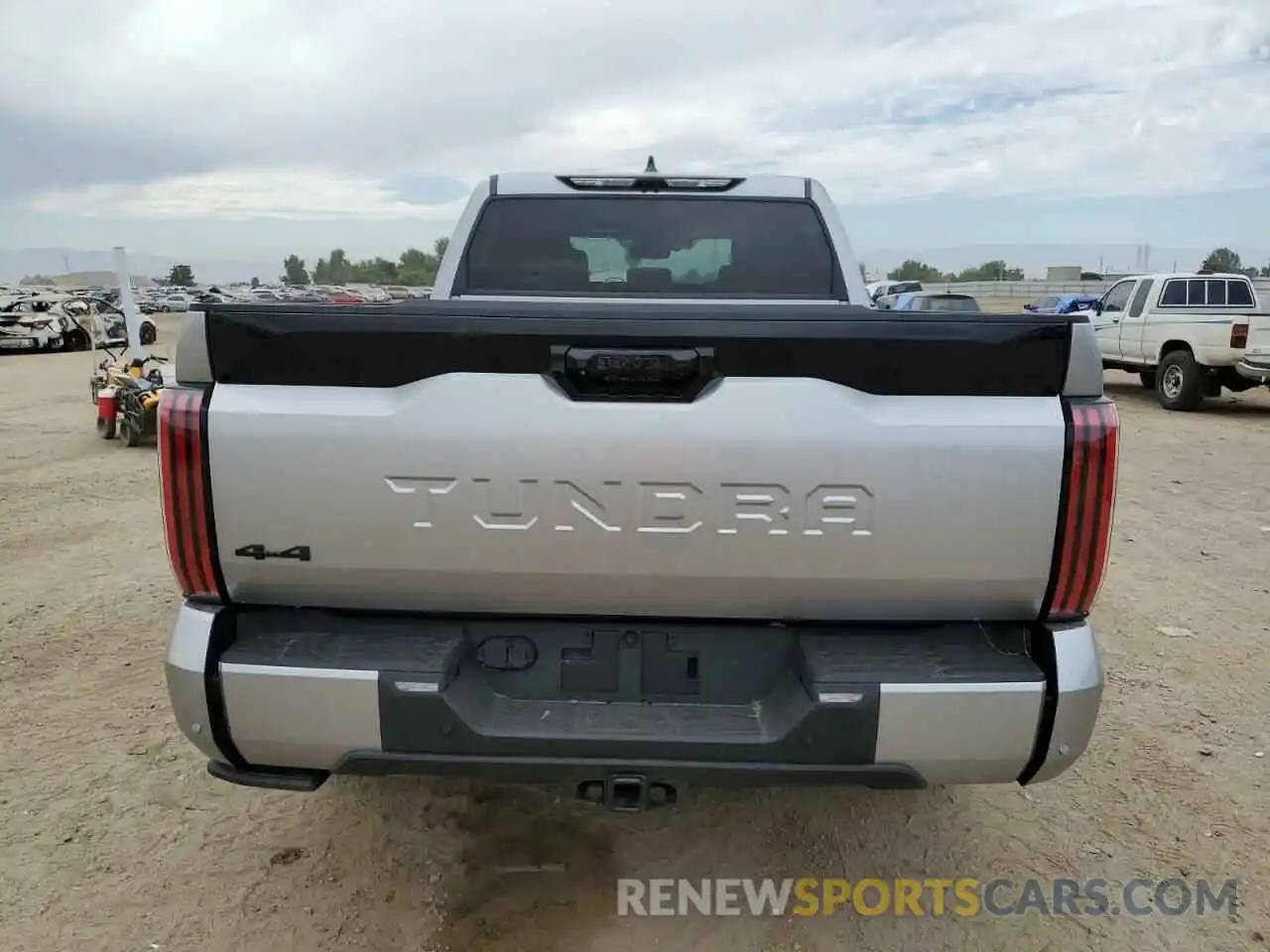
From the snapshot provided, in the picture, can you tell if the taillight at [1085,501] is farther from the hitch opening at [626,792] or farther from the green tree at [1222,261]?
the green tree at [1222,261]

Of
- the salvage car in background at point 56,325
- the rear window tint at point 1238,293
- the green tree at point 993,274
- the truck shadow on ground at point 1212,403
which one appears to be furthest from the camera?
the green tree at point 993,274

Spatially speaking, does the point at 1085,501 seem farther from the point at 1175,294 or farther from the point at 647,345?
the point at 1175,294

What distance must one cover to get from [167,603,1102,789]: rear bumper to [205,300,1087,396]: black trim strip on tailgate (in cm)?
65

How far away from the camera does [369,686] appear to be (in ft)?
7.07

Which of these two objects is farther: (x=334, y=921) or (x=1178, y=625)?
(x=1178, y=625)

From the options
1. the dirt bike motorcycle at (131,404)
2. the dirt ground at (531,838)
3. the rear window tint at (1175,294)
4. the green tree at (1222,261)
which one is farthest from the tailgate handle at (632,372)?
the green tree at (1222,261)

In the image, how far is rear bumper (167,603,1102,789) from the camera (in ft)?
7.06

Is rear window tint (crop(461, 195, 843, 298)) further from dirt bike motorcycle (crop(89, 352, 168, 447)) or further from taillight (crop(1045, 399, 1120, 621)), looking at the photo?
dirt bike motorcycle (crop(89, 352, 168, 447))

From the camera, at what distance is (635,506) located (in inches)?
83.0

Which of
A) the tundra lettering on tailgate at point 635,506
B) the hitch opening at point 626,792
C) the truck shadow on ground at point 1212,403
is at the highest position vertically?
the tundra lettering on tailgate at point 635,506

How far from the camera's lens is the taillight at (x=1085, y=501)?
204 centimetres

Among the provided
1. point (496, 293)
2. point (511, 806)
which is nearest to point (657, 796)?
point (511, 806)

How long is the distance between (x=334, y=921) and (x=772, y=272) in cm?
321

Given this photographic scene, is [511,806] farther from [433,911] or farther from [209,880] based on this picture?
[209,880]
